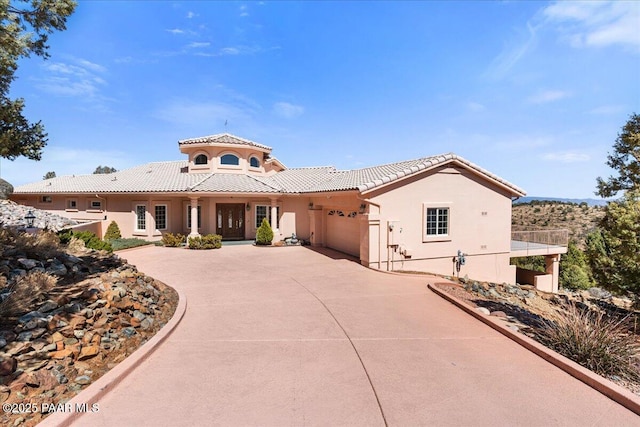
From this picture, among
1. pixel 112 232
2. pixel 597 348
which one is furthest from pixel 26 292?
pixel 112 232

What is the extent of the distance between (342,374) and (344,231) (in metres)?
12.2

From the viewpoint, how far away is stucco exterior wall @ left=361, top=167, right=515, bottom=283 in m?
13.7

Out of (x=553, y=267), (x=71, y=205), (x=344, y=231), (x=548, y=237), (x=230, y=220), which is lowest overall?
(x=553, y=267)

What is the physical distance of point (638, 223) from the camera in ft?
26.7

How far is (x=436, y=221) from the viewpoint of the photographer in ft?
49.8

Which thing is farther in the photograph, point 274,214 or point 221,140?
point 221,140

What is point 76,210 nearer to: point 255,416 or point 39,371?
point 39,371

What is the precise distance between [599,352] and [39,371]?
876 cm

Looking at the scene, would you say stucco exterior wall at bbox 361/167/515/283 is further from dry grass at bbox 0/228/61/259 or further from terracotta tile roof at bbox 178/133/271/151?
terracotta tile roof at bbox 178/133/271/151

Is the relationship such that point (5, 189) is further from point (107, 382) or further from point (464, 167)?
point (464, 167)

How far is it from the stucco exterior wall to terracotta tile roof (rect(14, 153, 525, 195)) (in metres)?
0.91

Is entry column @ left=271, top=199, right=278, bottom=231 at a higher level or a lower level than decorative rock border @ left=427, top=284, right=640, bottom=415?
higher

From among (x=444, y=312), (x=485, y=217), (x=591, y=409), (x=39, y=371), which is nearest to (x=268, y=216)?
(x=485, y=217)

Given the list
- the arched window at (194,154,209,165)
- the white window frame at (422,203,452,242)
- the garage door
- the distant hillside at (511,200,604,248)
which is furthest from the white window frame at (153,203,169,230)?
the distant hillside at (511,200,604,248)
